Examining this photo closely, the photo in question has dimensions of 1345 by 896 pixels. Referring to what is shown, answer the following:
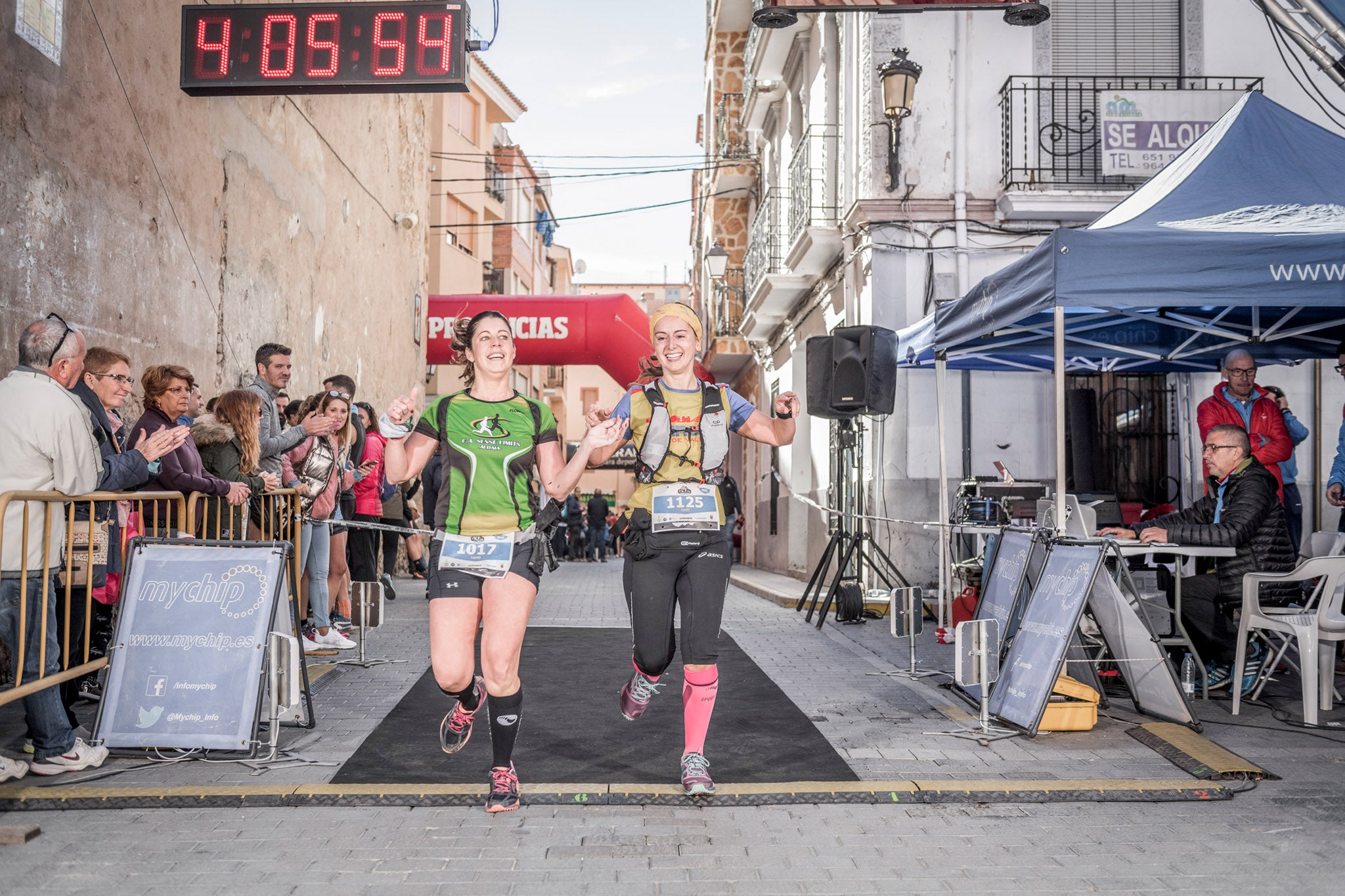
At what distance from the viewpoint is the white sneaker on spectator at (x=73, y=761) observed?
5.20 m

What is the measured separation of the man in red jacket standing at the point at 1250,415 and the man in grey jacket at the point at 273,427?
627 centimetres

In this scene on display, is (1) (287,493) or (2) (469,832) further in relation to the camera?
(1) (287,493)

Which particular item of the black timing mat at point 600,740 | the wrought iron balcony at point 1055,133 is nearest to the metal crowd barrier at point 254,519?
the black timing mat at point 600,740

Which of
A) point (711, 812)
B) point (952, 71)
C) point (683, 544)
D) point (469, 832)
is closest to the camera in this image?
point (469, 832)

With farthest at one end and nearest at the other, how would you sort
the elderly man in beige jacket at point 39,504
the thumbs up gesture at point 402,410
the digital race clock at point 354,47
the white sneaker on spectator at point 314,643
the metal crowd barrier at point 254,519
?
the digital race clock at point 354,47 < the white sneaker on spectator at point 314,643 < the metal crowd barrier at point 254,519 < the elderly man in beige jacket at point 39,504 < the thumbs up gesture at point 402,410

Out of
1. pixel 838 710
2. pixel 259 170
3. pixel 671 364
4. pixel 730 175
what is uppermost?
pixel 730 175

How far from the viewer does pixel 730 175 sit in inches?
1025

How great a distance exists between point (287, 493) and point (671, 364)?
392cm

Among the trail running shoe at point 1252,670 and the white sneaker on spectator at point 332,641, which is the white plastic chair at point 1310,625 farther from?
the white sneaker on spectator at point 332,641

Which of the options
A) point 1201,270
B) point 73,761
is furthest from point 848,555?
point 73,761

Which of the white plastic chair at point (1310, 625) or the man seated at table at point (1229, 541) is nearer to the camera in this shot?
the white plastic chair at point (1310, 625)

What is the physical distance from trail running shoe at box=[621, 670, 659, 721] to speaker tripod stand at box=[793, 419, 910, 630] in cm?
576

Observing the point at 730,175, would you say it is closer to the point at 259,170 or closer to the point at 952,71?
the point at 952,71

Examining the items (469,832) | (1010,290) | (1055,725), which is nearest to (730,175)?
(1010,290)
